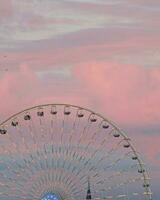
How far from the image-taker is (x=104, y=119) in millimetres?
146500

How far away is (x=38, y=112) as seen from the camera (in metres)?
148

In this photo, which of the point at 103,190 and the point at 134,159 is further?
the point at 134,159

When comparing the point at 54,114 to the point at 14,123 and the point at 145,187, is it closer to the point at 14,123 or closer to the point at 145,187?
the point at 14,123

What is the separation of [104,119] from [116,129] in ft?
12.3

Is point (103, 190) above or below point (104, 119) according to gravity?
below

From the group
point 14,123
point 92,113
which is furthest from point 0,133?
point 92,113

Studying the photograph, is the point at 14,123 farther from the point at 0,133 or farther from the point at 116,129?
the point at 116,129

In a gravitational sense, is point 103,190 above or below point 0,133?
below

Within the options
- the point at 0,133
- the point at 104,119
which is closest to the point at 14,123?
the point at 0,133

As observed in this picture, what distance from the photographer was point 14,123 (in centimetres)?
14762

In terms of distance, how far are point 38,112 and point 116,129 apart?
33.6 feet

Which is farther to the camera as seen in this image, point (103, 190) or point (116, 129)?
point (116, 129)

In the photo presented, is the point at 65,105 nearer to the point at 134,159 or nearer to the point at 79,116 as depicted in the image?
the point at 79,116

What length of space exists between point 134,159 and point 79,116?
10318mm
